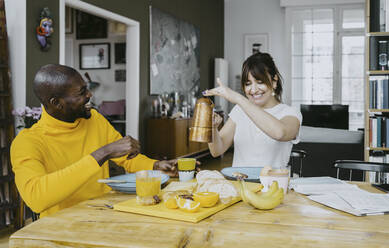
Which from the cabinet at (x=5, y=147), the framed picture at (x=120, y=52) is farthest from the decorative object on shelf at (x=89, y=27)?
the cabinet at (x=5, y=147)

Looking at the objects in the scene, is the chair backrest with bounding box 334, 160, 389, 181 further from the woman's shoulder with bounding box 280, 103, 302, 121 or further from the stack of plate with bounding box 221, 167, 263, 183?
the stack of plate with bounding box 221, 167, 263, 183

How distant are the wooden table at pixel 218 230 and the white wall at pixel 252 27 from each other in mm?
7828

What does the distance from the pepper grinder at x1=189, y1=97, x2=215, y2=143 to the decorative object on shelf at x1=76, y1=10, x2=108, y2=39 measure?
645 cm

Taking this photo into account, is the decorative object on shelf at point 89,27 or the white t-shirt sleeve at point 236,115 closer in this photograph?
the white t-shirt sleeve at point 236,115

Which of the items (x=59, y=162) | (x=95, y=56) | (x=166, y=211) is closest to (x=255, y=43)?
(x=95, y=56)

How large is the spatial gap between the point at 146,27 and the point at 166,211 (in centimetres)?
474

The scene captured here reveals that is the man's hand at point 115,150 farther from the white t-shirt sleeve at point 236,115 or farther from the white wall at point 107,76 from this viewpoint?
the white wall at point 107,76

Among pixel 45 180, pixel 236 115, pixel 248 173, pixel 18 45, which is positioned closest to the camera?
pixel 45 180

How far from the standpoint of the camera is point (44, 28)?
356 centimetres

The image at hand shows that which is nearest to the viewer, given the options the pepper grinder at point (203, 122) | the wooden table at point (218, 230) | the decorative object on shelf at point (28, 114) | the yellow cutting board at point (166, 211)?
the wooden table at point (218, 230)

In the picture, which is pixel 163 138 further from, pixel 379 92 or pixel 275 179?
pixel 275 179

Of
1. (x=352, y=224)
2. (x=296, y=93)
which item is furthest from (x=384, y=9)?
(x=296, y=93)

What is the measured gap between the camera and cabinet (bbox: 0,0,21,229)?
3152mm

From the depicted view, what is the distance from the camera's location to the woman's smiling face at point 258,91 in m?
2.18
